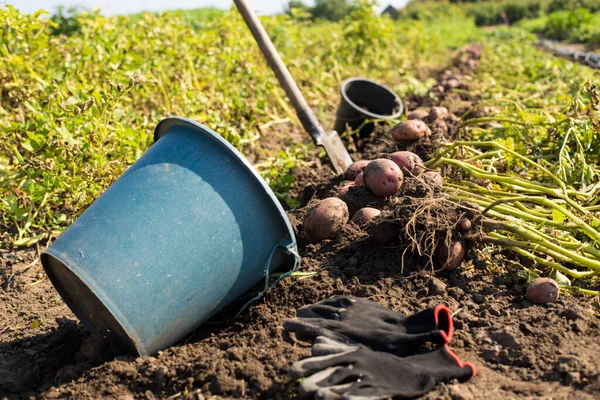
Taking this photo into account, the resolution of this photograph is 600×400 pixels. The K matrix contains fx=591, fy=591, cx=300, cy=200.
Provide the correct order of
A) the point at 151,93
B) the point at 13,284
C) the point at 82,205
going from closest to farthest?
1. the point at 13,284
2. the point at 82,205
3. the point at 151,93

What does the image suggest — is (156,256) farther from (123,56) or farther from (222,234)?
(123,56)

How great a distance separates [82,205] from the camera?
320 centimetres

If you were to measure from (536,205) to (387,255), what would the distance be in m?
0.97

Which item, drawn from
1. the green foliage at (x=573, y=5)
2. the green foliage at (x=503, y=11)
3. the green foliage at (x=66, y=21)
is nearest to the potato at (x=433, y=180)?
the green foliage at (x=66, y=21)

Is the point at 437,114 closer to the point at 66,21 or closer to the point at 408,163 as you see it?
the point at 408,163

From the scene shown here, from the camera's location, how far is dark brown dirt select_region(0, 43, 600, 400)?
6.22 ft

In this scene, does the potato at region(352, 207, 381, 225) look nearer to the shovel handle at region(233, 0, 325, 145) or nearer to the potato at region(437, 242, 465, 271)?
the potato at region(437, 242, 465, 271)

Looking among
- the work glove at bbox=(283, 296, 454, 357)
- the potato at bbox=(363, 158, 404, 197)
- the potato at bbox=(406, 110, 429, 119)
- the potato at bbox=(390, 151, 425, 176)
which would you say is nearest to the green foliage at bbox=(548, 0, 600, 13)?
the potato at bbox=(406, 110, 429, 119)

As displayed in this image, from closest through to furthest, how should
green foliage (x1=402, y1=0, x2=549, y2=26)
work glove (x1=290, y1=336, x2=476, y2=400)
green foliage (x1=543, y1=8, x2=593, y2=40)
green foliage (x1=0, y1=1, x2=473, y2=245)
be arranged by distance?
work glove (x1=290, y1=336, x2=476, y2=400)
green foliage (x1=0, y1=1, x2=473, y2=245)
green foliage (x1=543, y1=8, x2=593, y2=40)
green foliage (x1=402, y1=0, x2=549, y2=26)

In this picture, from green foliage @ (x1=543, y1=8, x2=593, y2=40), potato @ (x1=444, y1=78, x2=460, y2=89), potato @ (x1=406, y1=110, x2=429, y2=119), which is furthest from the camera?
green foliage @ (x1=543, y1=8, x2=593, y2=40)

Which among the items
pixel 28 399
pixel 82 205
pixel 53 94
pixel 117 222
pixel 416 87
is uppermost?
pixel 53 94

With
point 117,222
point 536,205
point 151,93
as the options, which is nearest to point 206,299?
point 117,222

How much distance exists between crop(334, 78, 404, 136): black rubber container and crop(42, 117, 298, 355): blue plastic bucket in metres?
2.32

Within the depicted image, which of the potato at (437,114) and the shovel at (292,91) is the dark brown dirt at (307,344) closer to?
the shovel at (292,91)
